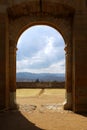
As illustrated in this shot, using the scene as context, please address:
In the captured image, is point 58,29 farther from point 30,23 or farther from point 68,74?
point 68,74

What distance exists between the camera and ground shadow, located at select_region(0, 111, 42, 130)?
31.9ft

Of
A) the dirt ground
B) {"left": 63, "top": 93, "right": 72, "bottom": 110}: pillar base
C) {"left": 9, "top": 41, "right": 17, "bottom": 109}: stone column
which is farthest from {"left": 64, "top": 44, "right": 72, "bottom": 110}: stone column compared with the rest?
{"left": 9, "top": 41, "right": 17, "bottom": 109}: stone column

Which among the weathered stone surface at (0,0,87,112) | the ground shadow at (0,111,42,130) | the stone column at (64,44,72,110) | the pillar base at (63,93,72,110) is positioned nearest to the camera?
the ground shadow at (0,111,42,130)

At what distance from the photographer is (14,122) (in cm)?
1061

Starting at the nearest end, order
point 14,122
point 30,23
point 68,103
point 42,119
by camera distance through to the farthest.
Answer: point 14,122, point 42,119, point 68,103, point 30,23

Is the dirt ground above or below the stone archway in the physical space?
below

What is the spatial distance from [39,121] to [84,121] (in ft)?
5.12

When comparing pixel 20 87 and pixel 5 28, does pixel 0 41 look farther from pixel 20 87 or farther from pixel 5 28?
pixel 20 87

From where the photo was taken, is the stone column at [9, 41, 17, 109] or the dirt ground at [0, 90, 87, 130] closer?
the dirt ground at [0, 90, 87, 130]

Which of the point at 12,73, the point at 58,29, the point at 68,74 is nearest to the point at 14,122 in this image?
the point at 12,73

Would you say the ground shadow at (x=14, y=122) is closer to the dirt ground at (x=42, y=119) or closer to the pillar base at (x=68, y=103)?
the dirt ground at (x=42, y=119)

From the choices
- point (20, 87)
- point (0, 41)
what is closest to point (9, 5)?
point (0, 41)

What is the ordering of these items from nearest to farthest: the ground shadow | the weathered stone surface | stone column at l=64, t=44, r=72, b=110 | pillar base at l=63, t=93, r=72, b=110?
the ground shadow
the weathered stone surface
pillar base at l=63, t=93, r=72, b=110
stone column at l=64, t=44, r=72, b=110

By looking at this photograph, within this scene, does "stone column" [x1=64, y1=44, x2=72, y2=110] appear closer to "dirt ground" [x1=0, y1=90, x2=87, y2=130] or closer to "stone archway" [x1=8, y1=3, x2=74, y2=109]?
"stone archway" [x1=8, y1=3, x2=74, y2=109]
